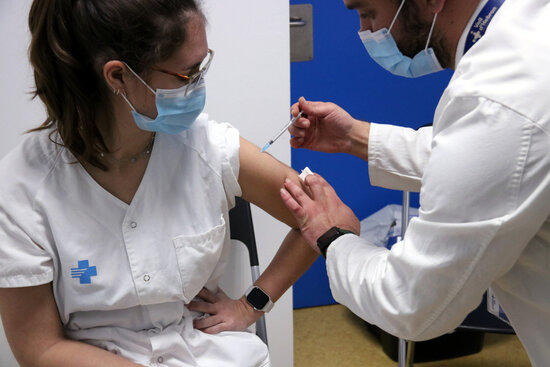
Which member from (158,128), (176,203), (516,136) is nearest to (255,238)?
(176,203)

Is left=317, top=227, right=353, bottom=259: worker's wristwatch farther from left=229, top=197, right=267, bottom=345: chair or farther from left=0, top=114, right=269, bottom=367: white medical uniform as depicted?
left=229, top=197, right=267, bottom=345: chair

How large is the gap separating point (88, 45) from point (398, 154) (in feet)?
2.74

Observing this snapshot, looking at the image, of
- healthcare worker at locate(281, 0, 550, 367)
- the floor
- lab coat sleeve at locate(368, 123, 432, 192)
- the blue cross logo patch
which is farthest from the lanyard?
the floor

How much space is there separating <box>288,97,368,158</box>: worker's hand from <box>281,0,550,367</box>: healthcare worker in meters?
0.33

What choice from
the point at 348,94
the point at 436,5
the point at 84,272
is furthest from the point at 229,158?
the point at 348,94

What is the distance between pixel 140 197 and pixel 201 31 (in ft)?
1.34

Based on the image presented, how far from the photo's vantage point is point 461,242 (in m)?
1.05

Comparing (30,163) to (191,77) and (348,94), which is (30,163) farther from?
(348,94)

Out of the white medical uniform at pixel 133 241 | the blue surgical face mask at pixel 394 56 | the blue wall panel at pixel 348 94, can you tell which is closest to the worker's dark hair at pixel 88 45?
the white medical uniform at pixel 133 241

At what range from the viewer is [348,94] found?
2943 mm

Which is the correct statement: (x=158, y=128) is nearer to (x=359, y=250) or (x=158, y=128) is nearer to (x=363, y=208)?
(x=359, y=250)

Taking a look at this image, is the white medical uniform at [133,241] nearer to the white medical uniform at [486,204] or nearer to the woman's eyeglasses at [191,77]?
the woman's eyeglasses at [191,77]

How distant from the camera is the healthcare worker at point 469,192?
981mm

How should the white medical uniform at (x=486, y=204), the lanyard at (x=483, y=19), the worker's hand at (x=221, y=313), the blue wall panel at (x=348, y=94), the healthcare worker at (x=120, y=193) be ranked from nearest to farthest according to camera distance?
the white medical uniform at (x=486, y=204), the lanyard at (x=483, y=19), the healthcare worker at (x=120, y=193), the worker's hand at (x=221, y=313), the blue wall panel at (x=348, y=94)
